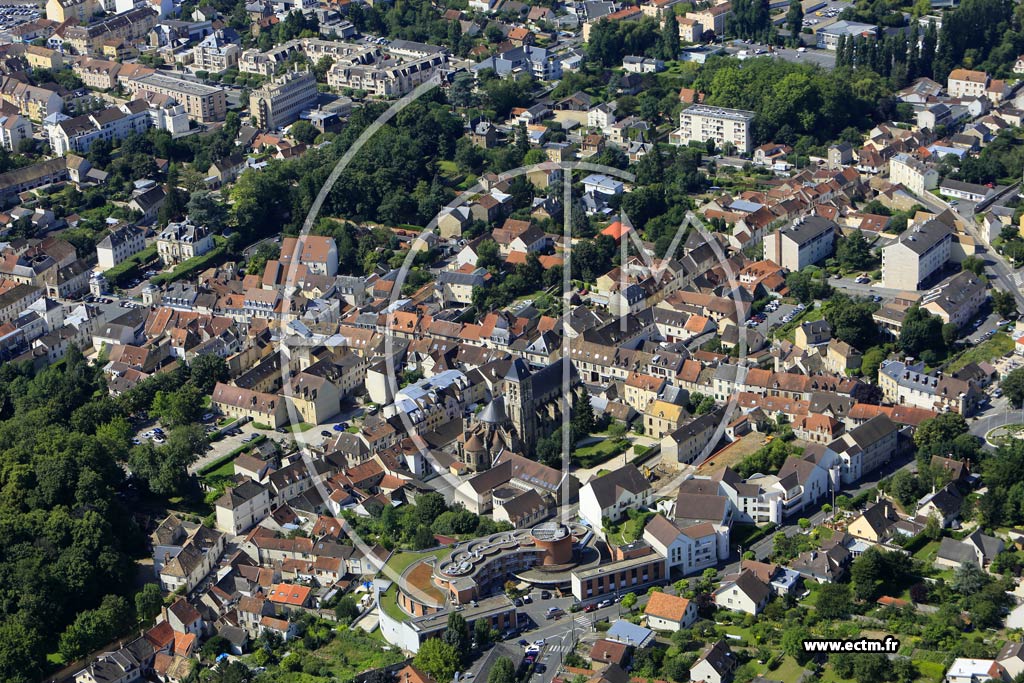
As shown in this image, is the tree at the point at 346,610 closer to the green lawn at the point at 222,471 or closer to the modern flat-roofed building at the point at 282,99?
the green lawn at the point at 222,471

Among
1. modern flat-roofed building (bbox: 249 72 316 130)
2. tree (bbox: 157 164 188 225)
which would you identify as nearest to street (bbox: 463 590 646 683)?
tree (bbox: 157 164 188 225)

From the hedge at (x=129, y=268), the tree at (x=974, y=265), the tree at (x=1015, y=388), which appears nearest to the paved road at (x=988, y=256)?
the tree at (x=974, y=265)

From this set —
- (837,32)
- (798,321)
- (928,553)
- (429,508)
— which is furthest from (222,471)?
(837,32)

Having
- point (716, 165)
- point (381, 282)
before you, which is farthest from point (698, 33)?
point (381, 282)

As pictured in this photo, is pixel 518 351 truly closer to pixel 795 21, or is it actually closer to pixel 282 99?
pixel 282 99

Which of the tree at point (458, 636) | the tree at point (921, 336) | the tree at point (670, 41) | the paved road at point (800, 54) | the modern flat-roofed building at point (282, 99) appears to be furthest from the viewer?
the tree at point (670, 41)
